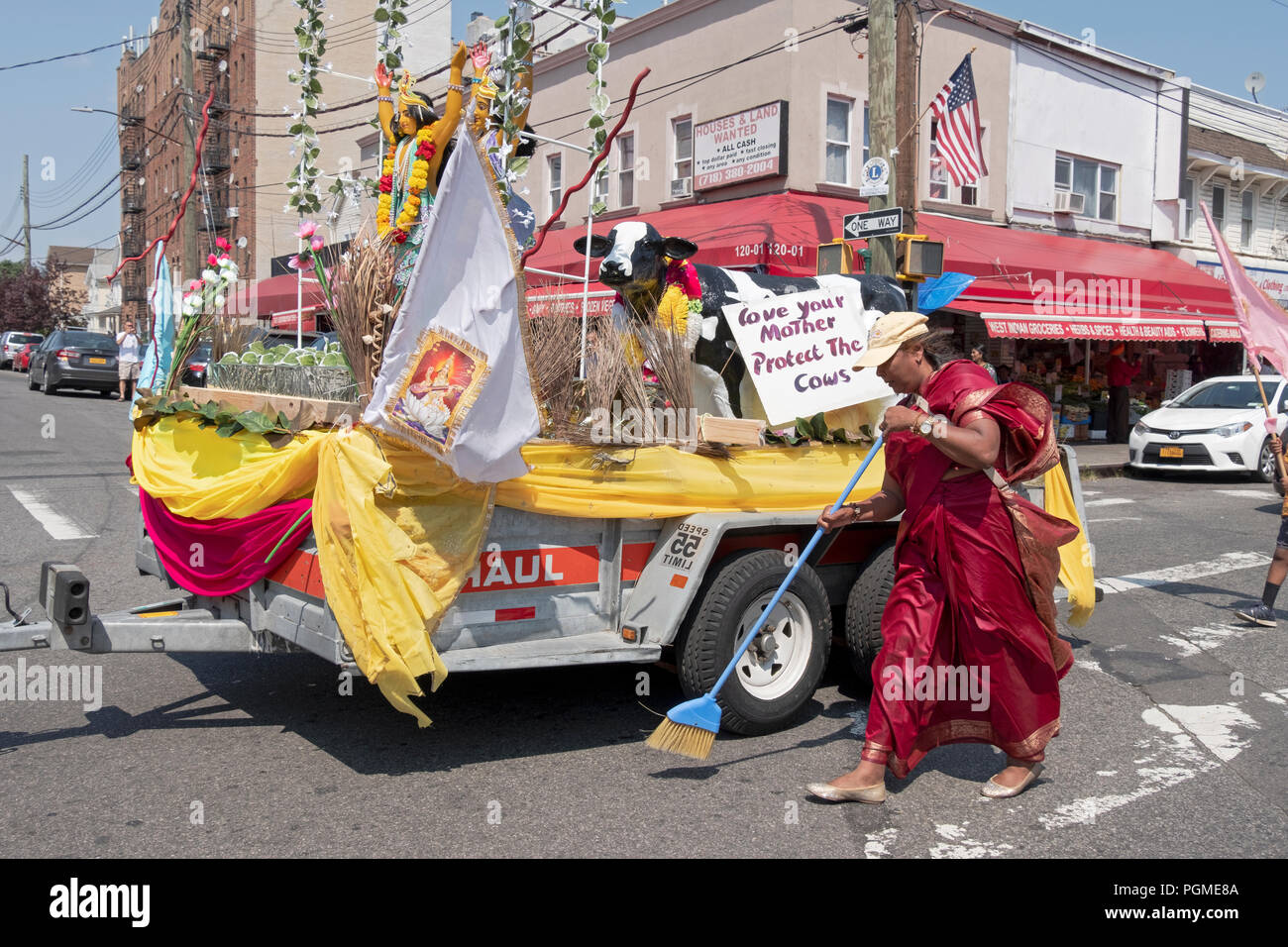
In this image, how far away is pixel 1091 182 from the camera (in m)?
21.2

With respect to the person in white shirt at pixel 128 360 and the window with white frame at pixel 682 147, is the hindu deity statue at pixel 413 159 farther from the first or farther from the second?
the person in white shirt at pixel 128 360

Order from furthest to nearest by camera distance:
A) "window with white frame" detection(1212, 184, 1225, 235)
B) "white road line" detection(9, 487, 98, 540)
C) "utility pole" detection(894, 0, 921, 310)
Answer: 1. "window with white frame" detection(1212, 184, 1225, 235)
2. "utility pole" detection(894, 0, 921, 310)
3. "white road line" detection(9, 487, 98, 540)

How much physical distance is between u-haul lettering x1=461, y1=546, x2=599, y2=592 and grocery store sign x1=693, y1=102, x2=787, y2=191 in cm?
1273

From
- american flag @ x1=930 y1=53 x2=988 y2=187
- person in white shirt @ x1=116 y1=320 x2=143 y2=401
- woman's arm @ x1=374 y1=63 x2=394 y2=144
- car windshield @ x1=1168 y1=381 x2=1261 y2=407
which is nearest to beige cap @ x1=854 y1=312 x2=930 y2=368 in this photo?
woman's arm @ x1=374 y1=63 x2=394 y2=144

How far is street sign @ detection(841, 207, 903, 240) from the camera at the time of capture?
Result: 1134 cm

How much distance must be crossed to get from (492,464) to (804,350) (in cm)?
209

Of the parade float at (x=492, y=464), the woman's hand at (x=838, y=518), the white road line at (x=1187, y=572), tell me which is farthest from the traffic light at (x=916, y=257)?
the woman's hand at (x=838, y=518)

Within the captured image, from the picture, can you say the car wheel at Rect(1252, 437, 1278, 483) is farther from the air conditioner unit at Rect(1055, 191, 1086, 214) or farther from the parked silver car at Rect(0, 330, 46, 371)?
the parked silver car at Rect(0, 330, 46, 371)

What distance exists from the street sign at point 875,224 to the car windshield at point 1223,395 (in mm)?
7395

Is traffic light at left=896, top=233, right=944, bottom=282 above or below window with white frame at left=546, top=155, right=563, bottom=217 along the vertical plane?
below

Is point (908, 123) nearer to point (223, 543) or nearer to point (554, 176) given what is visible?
point (554, 176)

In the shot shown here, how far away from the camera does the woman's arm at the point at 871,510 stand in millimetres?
4418

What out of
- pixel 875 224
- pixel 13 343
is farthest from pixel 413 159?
pixel 13 343

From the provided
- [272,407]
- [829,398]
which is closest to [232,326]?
[272,407]
